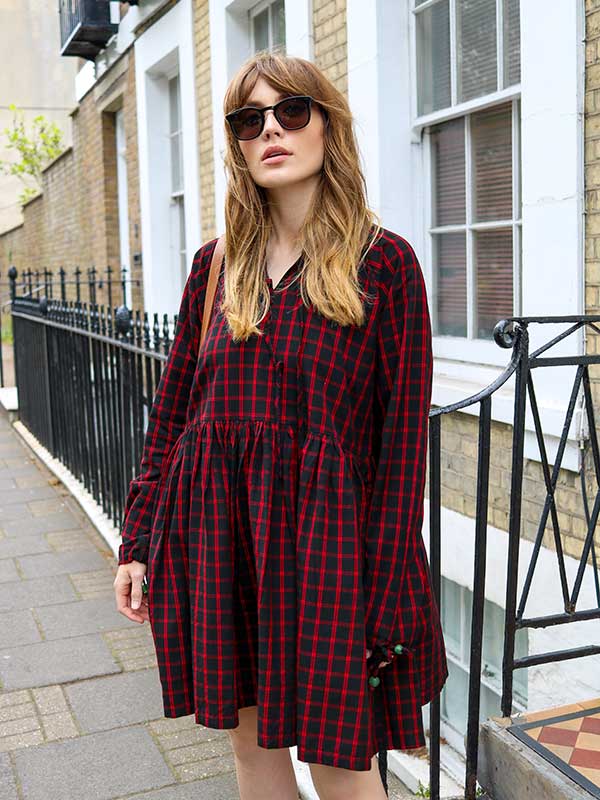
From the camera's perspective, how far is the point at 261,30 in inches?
279

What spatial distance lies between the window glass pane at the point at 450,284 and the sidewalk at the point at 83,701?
83.2 inches

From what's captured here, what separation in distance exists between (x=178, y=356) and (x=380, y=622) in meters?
0.76

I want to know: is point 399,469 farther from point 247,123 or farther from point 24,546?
point 24,546

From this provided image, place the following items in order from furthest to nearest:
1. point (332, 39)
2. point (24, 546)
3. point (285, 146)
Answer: point (24, 546), point (332, 39), point (285, 146)

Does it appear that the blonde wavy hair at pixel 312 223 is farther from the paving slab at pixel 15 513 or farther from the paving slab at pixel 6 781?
the paving slab at pixel 15 513

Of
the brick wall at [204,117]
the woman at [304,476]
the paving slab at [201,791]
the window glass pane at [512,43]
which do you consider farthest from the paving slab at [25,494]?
the woman at [304,476]

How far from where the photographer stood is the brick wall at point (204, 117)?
7504 mm

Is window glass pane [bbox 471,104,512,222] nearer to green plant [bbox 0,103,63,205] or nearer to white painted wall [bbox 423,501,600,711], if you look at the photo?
white painted wall [bbox 423,501,600,711]

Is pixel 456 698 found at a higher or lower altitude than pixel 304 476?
lower

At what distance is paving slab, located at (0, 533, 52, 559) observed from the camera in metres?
5.52

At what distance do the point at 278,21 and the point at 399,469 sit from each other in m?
5.67

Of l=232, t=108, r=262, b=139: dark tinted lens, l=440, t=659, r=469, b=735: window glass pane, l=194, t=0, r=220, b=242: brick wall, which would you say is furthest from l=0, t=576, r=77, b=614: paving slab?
l=194, t=0, r=220, b=242: brick wall

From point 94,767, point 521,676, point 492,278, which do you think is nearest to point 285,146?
point 94,767

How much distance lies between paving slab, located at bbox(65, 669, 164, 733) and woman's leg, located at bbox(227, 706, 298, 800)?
1.44m
